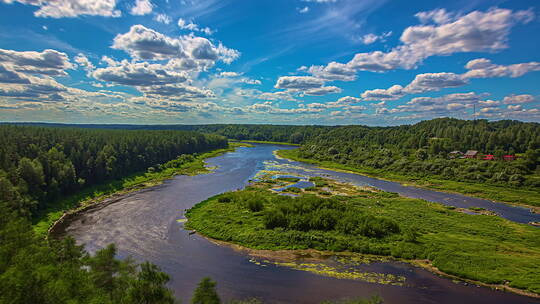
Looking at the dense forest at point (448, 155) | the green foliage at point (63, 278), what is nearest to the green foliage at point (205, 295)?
the green foliage at point (63, 278)

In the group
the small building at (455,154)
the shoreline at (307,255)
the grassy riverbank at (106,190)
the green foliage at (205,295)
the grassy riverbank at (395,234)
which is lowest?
the grassy riverbank at (106,190)

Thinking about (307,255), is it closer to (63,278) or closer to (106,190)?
(63,278)

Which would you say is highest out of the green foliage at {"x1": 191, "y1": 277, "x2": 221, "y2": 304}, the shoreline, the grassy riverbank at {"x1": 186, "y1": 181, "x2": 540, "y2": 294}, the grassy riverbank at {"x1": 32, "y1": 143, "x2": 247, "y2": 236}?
the green foliage at {"x1": 191, "y1": 277, "x2": 221, "y2": 304}

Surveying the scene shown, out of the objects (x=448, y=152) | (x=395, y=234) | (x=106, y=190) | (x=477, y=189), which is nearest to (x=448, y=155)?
(x=448, y=152)

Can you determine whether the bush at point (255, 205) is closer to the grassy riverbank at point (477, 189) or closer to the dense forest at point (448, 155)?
the grassy riverbank at point (477, 189)

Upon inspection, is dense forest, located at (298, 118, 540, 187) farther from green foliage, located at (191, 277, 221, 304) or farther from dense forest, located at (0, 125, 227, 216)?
green foliage, located at (191, 277, 221, 304)

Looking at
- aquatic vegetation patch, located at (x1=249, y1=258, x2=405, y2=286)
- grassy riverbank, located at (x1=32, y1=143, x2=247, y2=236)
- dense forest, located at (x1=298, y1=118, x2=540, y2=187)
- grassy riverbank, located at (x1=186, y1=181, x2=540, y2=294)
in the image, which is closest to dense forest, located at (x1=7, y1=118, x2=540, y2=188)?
dense forest, located at (x1=298, y1=118, x2=540, y2=187)
